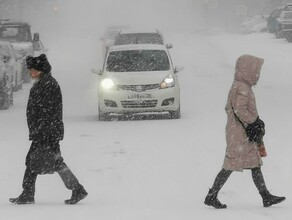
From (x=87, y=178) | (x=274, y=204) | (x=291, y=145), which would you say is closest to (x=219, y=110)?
(x=291, y=145)

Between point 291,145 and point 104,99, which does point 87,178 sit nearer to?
point 291,145

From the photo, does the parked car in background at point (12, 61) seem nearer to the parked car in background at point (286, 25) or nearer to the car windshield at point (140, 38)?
the car windshield at point (140, 38)

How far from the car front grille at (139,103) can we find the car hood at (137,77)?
389 millimetres

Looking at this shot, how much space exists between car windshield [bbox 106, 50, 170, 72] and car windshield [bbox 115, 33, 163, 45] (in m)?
7.03

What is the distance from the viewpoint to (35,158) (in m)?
8.03

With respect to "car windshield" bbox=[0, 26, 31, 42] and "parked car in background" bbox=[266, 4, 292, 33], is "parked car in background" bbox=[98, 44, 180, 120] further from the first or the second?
"parked car in background" bbox=[266, 4, 292, 33]

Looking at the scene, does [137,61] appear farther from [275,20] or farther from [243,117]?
[275,20]

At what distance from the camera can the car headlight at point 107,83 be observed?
16609 millimetres

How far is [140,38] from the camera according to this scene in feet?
82.5

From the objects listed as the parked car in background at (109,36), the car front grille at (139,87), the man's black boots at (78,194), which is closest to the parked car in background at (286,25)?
the parked car in background at (109,36)

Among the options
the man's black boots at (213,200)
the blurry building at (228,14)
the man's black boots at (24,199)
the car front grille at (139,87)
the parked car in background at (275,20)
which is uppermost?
the man's black boots at (213,200)

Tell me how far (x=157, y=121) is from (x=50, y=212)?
27.8ft

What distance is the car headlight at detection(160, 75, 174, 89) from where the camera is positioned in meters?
16.6

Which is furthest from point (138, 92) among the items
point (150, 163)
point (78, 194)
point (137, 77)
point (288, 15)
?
point (288, 15)
